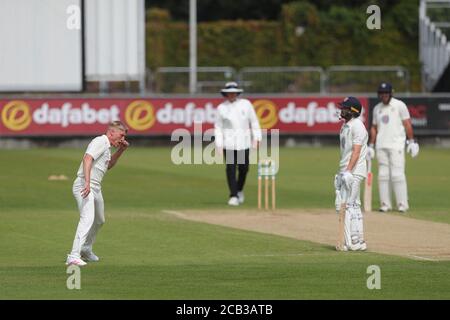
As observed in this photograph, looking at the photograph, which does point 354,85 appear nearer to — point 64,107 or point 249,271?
point 64,107

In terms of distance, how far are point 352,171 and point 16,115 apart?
23342mm

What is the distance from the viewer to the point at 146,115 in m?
39.7

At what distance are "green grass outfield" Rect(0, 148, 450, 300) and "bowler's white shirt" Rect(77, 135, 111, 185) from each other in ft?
3.33

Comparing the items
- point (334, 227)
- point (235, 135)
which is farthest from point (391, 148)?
point (334, 227)

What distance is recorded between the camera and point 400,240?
18156 millimetres

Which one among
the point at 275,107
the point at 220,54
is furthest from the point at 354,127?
the point at 220,54

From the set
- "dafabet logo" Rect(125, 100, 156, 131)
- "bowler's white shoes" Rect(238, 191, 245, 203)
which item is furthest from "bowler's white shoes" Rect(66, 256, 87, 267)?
"dafabet logo" Rect(125, 100, 156, 131)

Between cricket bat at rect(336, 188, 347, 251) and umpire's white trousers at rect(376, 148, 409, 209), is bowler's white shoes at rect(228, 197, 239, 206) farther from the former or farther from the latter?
cricket bat at rect(336, 188, 347, 251)

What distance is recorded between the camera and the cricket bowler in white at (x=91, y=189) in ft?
49.5

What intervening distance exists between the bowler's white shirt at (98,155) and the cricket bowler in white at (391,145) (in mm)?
8017

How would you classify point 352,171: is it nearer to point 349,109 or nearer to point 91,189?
point 349,109

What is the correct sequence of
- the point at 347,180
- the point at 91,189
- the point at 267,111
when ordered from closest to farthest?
the point at 91,189
the point at 347,180
the point at 267,111

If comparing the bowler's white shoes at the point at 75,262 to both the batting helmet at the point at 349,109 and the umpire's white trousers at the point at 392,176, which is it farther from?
the umpire's white trousers at the point at 392,176

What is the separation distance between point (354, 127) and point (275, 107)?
23.1 m
